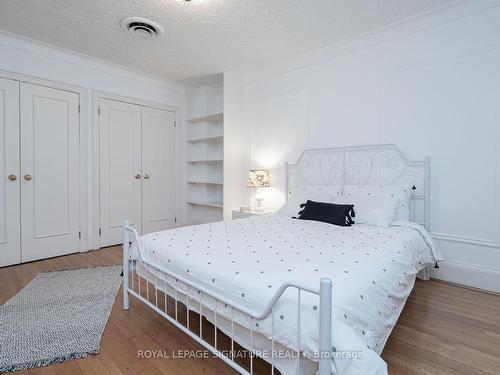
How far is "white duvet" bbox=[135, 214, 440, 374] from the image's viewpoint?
1.05m

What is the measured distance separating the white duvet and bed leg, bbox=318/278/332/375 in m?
0.04

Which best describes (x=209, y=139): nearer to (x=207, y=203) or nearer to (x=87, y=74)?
(x=207, y=203)

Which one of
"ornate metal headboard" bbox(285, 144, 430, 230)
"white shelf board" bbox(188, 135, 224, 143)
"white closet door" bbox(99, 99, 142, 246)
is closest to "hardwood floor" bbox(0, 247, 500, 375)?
"ornate metal headboard" bbox(285, 144, 430, 230)

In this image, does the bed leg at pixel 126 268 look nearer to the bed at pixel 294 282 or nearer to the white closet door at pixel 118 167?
the bed at pixel 294 282

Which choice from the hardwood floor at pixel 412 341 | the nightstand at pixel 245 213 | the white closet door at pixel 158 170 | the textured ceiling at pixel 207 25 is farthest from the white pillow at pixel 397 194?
the white closet door at pixel 158 170

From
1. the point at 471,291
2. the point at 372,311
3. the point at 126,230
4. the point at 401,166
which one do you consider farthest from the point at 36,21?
the point at 471,291

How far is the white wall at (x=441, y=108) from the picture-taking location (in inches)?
96.4

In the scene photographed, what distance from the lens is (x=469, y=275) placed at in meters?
2.55

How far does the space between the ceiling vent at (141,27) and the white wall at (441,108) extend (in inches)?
74.2

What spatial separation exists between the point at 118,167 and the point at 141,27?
199 cm

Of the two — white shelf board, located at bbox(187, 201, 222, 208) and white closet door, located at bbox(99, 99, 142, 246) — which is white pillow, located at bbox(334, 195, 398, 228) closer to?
white shelf board, located at bbox(187, 201, 222, 208)

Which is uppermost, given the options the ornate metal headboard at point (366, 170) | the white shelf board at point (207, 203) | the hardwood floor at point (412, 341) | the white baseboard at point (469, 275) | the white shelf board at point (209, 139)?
the white shelf board at point (209, 139)

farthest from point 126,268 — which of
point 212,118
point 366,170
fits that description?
point 212,118

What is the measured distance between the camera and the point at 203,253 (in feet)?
5.50
